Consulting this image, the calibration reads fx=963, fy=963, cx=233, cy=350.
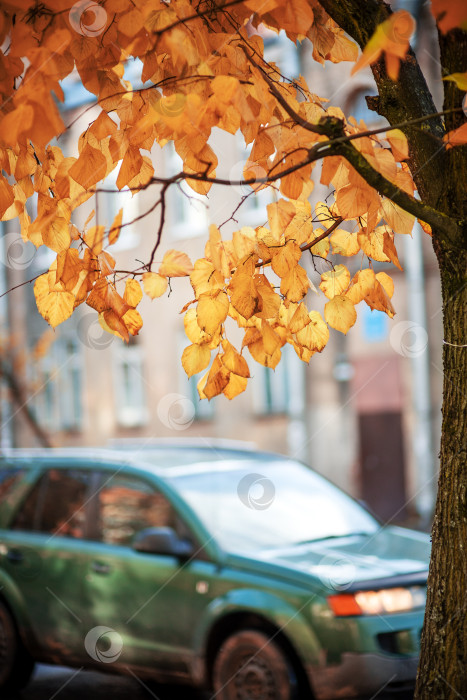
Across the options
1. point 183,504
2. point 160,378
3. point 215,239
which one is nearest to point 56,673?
point 183,504

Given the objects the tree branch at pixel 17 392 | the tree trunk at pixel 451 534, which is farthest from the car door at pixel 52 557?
the tree branch at pixel 17 392

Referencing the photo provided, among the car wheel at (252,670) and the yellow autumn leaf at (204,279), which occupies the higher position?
the yellow autumn leaf at (204,279)

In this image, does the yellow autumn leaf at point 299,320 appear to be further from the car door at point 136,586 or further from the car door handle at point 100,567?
the car door handle at point 100,567

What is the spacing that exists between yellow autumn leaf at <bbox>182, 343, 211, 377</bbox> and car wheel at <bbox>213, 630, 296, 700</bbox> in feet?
8.24

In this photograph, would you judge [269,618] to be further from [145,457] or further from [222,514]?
[145,457]

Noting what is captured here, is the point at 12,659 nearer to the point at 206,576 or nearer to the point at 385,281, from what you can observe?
the point at 206,576

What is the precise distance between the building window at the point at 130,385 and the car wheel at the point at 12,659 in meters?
13.1

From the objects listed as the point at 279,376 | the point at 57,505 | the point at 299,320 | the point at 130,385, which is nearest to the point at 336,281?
the point at 299,320

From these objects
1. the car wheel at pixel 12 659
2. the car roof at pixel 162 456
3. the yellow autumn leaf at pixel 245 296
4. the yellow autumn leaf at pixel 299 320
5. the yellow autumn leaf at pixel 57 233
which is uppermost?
the yellow autumn leaf at pixel 57 233

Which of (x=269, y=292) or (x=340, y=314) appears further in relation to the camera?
(x=340, y=314)

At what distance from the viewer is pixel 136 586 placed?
242 inches

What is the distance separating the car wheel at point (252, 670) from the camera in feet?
17.5

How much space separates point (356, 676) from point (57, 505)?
278cm

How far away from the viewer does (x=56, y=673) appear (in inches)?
295
